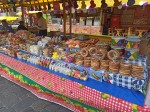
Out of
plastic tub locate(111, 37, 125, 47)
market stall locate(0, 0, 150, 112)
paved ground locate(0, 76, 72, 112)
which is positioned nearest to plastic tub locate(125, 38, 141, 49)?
market stall locate(0, 0, 150, 112)

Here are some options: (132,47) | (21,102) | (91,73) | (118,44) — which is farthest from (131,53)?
(21,102)

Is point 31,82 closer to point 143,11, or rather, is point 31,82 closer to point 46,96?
point 46,96

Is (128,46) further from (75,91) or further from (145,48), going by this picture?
(75,91)

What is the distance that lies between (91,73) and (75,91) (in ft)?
1.21

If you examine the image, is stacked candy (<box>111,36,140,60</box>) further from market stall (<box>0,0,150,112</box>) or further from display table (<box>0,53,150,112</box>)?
display table (<box>0,53,150,112</box>)

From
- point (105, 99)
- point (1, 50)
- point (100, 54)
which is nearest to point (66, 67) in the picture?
point (100, 54)

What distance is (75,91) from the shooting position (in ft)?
7.41

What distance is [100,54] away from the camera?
2172 millimetres

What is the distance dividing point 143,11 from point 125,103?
7273 millimetres

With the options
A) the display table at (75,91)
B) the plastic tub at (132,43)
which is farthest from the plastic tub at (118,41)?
the display table at (75,91)

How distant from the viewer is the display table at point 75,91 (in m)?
1.80

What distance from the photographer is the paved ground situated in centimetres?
275

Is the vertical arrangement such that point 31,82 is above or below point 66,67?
below

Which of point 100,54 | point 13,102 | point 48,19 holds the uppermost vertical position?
point 48,19
